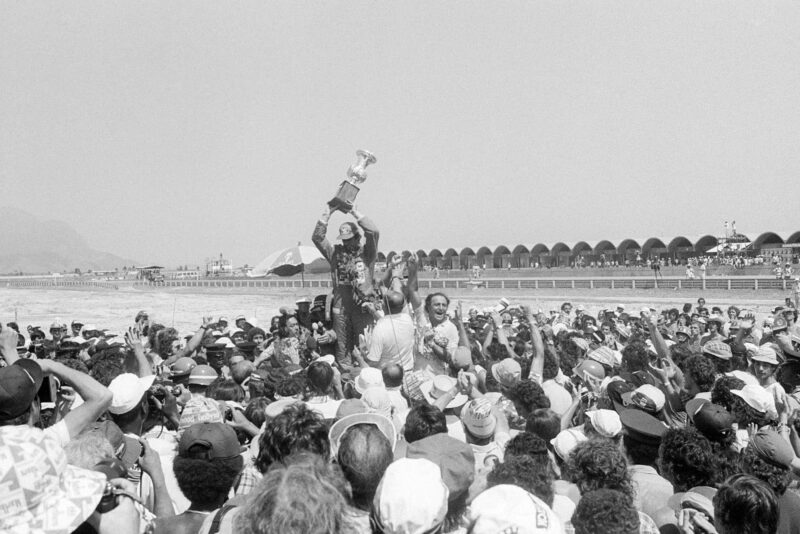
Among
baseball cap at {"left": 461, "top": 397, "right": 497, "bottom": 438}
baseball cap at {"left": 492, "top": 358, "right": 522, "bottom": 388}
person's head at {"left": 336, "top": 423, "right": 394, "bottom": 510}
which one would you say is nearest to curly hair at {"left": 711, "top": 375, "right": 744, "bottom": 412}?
baseball cap at {"left": 492, "top": 358, "right": 522, "bottom": 388}

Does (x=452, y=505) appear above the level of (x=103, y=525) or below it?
below

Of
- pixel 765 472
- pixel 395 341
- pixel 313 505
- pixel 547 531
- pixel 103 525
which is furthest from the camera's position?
pixel 395 341

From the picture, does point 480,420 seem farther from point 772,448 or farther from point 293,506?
point 293,506

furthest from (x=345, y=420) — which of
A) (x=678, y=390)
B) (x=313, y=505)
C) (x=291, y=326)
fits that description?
(x=291, y=326)

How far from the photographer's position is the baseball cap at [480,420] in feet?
11.1

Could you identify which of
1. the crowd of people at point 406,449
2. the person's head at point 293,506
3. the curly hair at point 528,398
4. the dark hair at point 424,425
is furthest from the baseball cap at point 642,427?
the person's head at point 293,506

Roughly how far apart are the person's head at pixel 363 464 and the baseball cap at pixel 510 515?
53 centimetres

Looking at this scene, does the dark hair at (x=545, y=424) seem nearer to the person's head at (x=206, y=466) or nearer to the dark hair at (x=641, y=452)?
the dark hair at (x=641, y=452)

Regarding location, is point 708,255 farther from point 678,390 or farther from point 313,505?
point 313,505

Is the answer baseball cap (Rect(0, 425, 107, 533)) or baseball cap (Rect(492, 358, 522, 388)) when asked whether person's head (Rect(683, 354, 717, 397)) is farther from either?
baseball cap (Rect(0, 425, 107, 533))

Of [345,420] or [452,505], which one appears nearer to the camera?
[452,505]

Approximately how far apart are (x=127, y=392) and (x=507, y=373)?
2844 millimetres

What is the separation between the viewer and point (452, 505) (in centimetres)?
270

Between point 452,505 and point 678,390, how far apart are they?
2956mm
